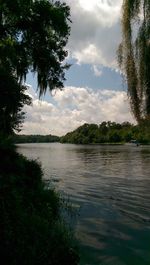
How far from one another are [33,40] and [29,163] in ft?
29.1

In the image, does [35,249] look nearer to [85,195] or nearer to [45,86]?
[85,195]

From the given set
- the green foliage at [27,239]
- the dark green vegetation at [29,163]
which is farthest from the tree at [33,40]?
the green foliage at [27,239]

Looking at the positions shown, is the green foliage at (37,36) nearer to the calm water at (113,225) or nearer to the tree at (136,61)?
the calm water at (113,225)

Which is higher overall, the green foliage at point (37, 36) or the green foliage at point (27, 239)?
the green foliage at point (37, 36)

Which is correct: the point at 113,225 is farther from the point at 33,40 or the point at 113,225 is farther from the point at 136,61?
the point at 33,40

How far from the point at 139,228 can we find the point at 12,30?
529 inches

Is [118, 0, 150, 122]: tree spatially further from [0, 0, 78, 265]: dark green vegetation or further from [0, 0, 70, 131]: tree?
[0, 0, 70, 131]: tree

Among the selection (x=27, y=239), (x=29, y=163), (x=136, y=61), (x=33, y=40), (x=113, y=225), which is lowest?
(x=113, y=225)

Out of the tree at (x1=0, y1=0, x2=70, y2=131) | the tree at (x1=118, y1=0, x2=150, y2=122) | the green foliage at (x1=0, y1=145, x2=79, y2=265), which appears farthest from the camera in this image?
the tree at (x1=0, y1=0, x2=70, y2=131)

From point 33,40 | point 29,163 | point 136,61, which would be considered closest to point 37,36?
point 33,40

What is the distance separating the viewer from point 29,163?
45.6 ft

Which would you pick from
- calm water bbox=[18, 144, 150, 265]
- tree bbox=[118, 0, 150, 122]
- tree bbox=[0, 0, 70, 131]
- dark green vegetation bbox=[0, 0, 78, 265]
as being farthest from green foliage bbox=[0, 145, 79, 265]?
tree bbox=[0, 0, 70, 131]

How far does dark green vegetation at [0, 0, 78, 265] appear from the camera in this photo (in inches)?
261

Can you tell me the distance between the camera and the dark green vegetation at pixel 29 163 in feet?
21.7
